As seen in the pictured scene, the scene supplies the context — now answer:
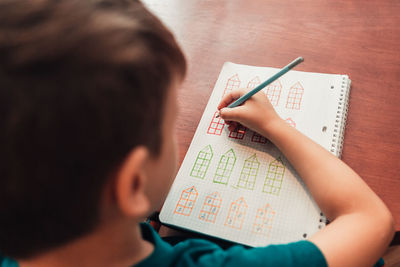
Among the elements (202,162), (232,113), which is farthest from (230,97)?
(202,162)

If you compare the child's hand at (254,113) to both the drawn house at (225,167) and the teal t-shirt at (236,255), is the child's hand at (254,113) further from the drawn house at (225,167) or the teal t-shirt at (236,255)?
the teal t-shirt at (236,255)

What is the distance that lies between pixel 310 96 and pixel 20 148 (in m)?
0.60

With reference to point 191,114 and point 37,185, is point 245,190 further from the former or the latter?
point 37,185

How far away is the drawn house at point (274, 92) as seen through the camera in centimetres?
75

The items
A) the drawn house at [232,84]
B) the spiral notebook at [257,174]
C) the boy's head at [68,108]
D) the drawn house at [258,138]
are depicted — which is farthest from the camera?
the drawn house at [232,84]

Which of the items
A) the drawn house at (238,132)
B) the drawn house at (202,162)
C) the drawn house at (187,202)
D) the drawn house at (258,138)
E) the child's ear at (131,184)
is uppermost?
the child's ear at (131,184)

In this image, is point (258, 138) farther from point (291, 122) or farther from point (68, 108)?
point (68, 108)

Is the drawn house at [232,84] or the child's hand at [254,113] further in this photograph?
the drawn house at [232,84]

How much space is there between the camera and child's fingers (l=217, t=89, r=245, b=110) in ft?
2.37

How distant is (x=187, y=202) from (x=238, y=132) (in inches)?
7.4

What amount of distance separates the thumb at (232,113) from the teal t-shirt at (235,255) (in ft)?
0.90

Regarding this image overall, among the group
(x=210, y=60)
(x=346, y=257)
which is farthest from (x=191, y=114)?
(x=346, y=257)

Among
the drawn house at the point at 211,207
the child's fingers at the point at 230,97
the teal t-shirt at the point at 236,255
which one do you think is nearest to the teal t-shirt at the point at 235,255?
the teal t-shirt at the point at 236,255

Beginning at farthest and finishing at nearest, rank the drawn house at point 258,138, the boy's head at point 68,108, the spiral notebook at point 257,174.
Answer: the drawn house at point 258,138 < the spiral notebook at point 257,174 < the boy's head at point 68,108
